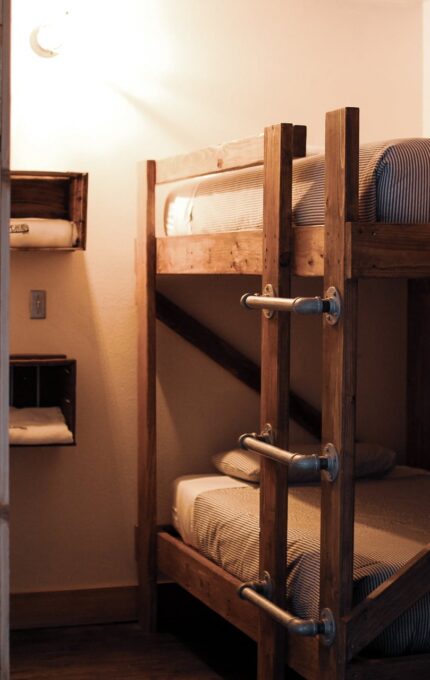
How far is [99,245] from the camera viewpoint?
4055 millimetres

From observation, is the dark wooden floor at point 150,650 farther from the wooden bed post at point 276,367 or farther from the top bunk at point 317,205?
the top bunk at point 317,205

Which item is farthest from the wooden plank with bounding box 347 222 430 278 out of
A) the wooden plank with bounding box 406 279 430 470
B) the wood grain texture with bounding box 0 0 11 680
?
the wooden plank with bounding box 406 279 430 470

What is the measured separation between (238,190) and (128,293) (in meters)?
1.02

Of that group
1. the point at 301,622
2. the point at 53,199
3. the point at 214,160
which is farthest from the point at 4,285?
the point at 53,199

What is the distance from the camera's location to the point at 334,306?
247 centimetres

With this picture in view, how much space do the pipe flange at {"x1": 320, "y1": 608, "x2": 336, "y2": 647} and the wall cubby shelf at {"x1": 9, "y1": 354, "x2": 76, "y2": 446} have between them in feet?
4.80

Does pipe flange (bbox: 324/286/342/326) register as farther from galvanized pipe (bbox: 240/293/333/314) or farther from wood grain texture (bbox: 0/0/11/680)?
wood grain texture (bbox: 0/0/11/680)

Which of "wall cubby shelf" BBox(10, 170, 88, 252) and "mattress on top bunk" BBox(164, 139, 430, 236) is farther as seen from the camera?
"wall cubby shelf" BBox(10, 170, 88, 252)

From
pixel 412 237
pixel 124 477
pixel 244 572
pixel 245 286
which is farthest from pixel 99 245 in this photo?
pixel 412 237

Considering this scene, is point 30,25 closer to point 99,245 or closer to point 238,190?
point 99,245

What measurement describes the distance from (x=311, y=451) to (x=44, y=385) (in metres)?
1.05

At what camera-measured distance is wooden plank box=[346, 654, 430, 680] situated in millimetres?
2539

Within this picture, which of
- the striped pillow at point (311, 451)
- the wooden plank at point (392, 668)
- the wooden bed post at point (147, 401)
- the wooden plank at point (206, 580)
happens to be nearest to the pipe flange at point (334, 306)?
the wooden plank at point (392, 668)

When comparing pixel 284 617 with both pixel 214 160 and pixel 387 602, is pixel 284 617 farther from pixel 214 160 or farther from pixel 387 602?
pixel 214 160
